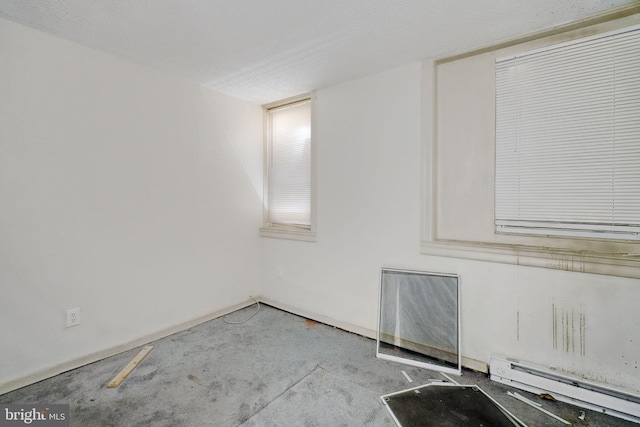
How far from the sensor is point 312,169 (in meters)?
2.98

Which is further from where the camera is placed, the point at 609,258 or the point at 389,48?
the point at 389,48

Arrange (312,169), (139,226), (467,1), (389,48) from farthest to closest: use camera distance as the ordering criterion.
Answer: (312,169)
(139,226)
(389,48)
(467,1)

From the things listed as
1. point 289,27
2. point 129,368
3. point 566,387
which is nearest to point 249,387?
point 129,368

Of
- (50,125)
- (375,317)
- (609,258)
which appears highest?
(50,125)

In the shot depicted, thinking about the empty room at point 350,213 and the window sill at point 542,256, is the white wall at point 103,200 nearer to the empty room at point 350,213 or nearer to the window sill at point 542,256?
the empty room at point 350,213

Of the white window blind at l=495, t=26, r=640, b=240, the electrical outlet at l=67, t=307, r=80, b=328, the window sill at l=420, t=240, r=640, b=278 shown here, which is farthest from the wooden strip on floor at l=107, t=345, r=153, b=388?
the white window blind at l=495, t=26, r=640, b=240

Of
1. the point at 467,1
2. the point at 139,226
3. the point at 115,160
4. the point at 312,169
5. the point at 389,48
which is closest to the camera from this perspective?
the point at 467,1

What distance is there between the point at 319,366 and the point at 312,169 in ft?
5.87

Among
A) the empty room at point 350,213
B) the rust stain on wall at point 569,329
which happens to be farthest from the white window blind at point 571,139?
the rust stain on wall at point 569,329

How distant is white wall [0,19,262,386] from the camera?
188 centimetres

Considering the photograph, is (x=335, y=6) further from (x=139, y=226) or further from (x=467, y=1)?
(x=139, y=226)

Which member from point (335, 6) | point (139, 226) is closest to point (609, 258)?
point (335, 6)

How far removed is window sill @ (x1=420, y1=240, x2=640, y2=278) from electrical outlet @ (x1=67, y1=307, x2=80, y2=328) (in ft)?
8.66

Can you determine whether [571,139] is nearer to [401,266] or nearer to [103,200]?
[401,266]
